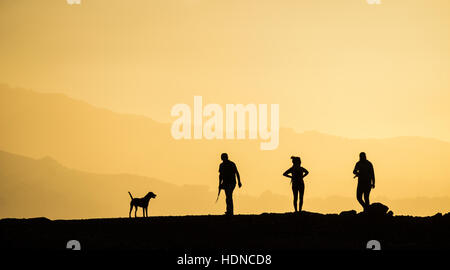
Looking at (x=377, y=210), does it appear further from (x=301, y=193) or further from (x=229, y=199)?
(x=229, y=199)

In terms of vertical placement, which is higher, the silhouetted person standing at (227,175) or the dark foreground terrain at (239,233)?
the silhouetted person standing at (227,175)

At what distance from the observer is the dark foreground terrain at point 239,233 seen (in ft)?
66.5

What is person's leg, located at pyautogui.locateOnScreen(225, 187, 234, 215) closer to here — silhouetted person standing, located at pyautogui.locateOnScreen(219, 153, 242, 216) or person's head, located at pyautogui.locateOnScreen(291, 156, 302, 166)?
silhouetted person standing, located at pyautogui.locateOnScreen(219, 153, 242, 216)

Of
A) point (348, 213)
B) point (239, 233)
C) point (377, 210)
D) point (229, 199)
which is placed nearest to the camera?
point (239, 233)

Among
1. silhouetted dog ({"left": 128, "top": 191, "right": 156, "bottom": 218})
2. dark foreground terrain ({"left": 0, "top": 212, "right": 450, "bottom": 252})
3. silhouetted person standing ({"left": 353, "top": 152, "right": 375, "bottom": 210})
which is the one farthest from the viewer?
silhouetted dog ({"left": 128, "top": 191, "right": 156, "bottom": 218})

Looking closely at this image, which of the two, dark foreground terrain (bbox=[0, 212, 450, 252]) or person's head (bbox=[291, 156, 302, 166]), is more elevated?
person's head (bbox=[291, 156, 302, 166])

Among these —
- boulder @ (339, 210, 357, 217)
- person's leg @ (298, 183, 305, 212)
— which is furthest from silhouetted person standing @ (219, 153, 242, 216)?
boulder @ (339, 210, 357, 217)

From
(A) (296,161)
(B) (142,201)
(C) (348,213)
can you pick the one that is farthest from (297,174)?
(B) (142,201)

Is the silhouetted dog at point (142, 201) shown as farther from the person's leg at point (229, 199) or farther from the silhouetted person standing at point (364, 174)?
the silhouetted person standing at point (364, 174)

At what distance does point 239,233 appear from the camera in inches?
906

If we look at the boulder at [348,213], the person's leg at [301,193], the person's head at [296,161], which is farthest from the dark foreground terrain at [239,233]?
the person's head at [296,161]

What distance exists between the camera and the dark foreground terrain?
2028 cm
